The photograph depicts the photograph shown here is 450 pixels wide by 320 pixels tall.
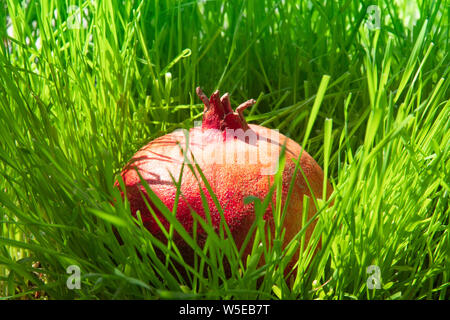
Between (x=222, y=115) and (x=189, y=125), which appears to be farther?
(x=189, y=125)

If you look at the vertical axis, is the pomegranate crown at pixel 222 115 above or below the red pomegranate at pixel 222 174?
above

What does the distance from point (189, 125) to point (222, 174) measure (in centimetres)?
21

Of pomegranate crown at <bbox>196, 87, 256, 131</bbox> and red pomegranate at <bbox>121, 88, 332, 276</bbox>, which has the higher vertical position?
pomegranate crown at <bbox>196, 87, 256, 131</bbox>

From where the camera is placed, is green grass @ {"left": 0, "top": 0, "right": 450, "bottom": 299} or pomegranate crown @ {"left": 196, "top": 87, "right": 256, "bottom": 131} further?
pomegranate crown @ {"left": 196, "top": 87, "right": 256, "bottom": 131}

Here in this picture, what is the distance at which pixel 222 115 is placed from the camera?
33.2 inches

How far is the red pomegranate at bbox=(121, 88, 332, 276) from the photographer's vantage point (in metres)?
0.76

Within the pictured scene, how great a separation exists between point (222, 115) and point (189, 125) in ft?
0.41

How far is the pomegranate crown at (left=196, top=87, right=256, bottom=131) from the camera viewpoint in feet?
2.74

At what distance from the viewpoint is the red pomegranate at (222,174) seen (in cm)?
76

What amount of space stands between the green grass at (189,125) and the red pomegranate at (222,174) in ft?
0.11

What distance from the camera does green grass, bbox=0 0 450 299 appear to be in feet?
2.20

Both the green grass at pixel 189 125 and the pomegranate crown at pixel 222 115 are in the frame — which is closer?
the green grass at pixel 189 125

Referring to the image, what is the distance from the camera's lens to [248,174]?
0.78m
